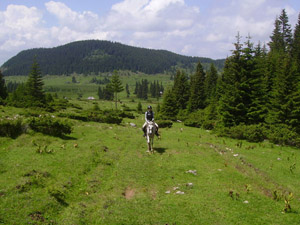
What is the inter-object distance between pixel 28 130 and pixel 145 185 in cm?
1267

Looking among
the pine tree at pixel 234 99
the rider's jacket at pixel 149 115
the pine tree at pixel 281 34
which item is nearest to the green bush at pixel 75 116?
the rider's jacket at pixel 149 115

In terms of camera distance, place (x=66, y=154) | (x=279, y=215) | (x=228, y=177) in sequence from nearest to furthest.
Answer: (x=279, y=215)
(x=228, y=177)
(x=66, y=154)

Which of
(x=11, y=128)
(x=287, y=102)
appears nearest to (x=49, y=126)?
(x=11, y=128)

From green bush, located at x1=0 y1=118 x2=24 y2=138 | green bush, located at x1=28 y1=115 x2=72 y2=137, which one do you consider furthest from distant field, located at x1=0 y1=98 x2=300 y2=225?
green bush, located at x1=28 y1=115 x2=72 y2=137

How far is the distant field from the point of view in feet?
30.8

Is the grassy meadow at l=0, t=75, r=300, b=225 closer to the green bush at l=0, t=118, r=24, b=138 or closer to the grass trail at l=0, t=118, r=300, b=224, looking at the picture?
the grass trail at l=0, t=118, r=300, b=224

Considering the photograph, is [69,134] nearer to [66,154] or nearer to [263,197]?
[66,154]

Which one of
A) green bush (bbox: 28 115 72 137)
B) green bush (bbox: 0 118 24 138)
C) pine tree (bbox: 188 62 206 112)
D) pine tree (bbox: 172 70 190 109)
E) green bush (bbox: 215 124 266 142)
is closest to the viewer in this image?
green bush (bbox: 0 118 24 138)

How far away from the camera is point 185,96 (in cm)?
7238

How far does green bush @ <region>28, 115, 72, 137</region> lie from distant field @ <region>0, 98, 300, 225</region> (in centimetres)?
106

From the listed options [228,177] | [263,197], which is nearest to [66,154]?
[228,177]

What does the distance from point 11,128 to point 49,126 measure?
3.09m

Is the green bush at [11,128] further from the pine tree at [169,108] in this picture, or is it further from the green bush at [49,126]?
the pine tree at [169,108]

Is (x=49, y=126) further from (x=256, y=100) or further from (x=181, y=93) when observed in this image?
(x=181, y=93)
